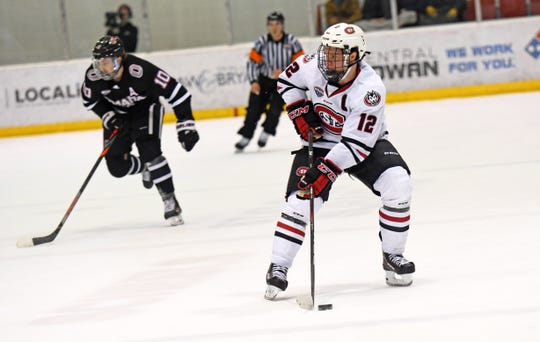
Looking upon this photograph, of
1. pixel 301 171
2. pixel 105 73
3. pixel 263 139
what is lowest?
pixel 263 139

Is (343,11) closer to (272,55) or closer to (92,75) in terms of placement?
(272,55)

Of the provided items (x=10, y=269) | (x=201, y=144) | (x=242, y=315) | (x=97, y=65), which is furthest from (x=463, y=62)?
(x=242, y=315)

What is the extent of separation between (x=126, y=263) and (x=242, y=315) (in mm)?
1502

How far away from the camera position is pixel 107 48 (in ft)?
19.7

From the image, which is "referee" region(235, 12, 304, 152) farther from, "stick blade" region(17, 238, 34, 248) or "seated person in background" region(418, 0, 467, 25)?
"stick blade" region(17, 238, 34, 248)

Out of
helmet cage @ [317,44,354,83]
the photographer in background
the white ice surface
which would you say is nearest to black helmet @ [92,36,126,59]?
the white ice surface

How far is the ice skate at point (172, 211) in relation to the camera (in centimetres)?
638

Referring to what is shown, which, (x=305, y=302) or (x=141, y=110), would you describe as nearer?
(x=305, y=302)

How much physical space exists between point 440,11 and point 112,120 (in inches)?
301

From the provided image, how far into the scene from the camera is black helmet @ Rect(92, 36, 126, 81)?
6004mm

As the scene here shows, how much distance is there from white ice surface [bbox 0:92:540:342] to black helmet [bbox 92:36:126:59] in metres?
1.02

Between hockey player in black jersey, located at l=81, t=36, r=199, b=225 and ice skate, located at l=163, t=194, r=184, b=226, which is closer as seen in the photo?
hockey player in black jersey, located at l=81, t=36, r=199, b=225

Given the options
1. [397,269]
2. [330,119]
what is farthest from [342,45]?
[397,269]

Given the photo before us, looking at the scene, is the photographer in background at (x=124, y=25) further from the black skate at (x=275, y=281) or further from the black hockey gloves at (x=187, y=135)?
the black skate at (x=275, y=281)
